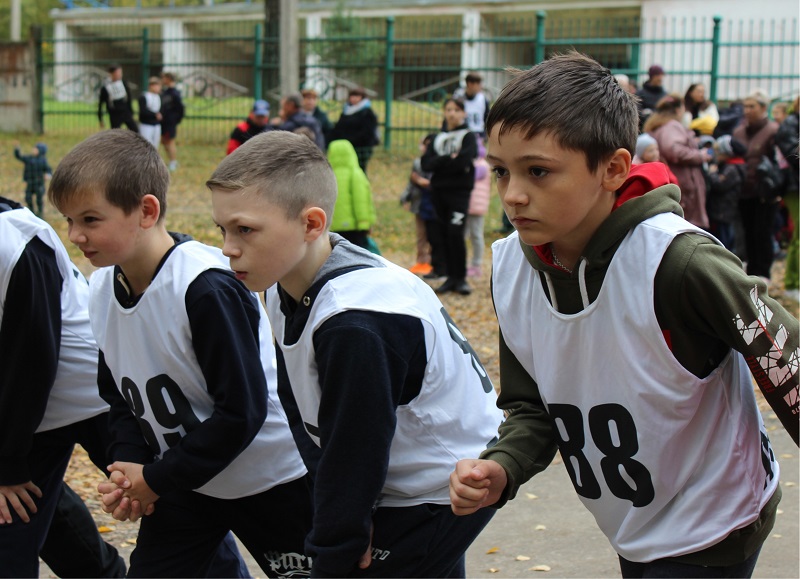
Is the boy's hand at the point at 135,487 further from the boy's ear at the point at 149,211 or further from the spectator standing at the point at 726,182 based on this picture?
the spectator standing at the point at 726,182

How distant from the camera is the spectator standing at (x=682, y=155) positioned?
9836 mm

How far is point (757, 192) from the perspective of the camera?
10.5 meters

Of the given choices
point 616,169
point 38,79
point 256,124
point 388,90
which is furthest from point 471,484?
point 38,79

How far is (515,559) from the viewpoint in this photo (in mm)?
4582

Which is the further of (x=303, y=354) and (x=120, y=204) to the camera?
(x=120, y=204)

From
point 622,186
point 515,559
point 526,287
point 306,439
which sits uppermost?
point 622,186

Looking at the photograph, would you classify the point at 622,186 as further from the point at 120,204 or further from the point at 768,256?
the point at 768,256

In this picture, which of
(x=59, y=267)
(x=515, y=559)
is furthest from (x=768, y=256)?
(x=59, y=267)

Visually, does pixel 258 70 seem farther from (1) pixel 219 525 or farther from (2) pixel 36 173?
(1) pixel 219 525

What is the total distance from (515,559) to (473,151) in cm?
632

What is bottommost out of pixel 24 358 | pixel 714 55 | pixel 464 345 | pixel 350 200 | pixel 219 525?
pixel 219 525

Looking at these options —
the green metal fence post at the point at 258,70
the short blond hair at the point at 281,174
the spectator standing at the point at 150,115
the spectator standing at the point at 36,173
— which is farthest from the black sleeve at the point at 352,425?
the green metal fence post at the point at 258,70

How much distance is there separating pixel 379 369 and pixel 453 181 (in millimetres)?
8101

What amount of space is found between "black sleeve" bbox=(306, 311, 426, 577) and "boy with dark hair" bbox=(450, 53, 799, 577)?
267 millimetres
